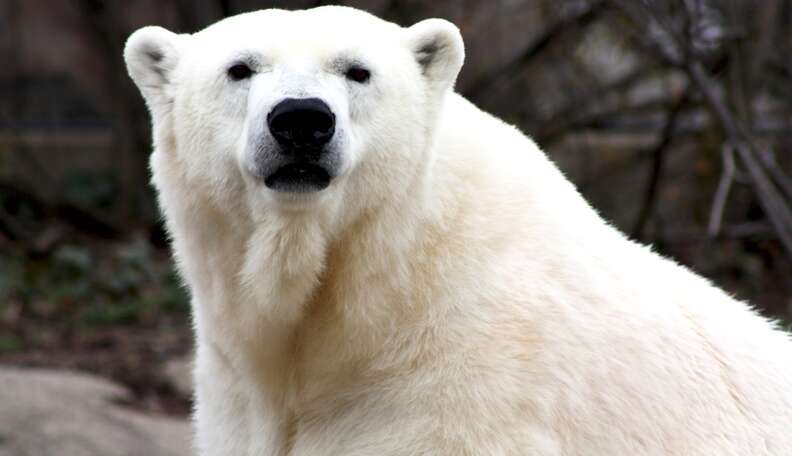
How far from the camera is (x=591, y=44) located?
8.28 m

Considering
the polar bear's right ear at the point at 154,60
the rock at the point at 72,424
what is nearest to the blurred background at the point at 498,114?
the rock at the point at 72,424

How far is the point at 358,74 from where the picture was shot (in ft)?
10.0

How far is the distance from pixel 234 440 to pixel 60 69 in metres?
7.69

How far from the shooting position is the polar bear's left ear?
3230mm

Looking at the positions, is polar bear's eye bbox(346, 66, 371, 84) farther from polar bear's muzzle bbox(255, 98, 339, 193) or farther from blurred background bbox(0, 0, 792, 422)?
blurred background bbox(0, 0, 792, 422)

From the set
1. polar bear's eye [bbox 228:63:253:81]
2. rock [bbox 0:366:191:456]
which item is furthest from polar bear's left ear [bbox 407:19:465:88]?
rock [bbox 0:366:191:456]

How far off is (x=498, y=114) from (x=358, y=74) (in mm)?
5713

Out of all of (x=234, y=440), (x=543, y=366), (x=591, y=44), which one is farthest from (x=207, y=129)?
(x=591, y=44)

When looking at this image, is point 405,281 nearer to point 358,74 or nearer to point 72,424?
point 358,74

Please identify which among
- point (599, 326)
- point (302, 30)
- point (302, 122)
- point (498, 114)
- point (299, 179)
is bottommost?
point (498, 114)

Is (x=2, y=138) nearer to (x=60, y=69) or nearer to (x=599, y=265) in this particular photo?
(x=60, y=69)

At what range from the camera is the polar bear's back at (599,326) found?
9.64 feet

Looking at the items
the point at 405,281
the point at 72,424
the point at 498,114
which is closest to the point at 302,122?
the point at 405,281

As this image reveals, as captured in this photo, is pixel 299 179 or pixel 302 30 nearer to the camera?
pixel 299 179
